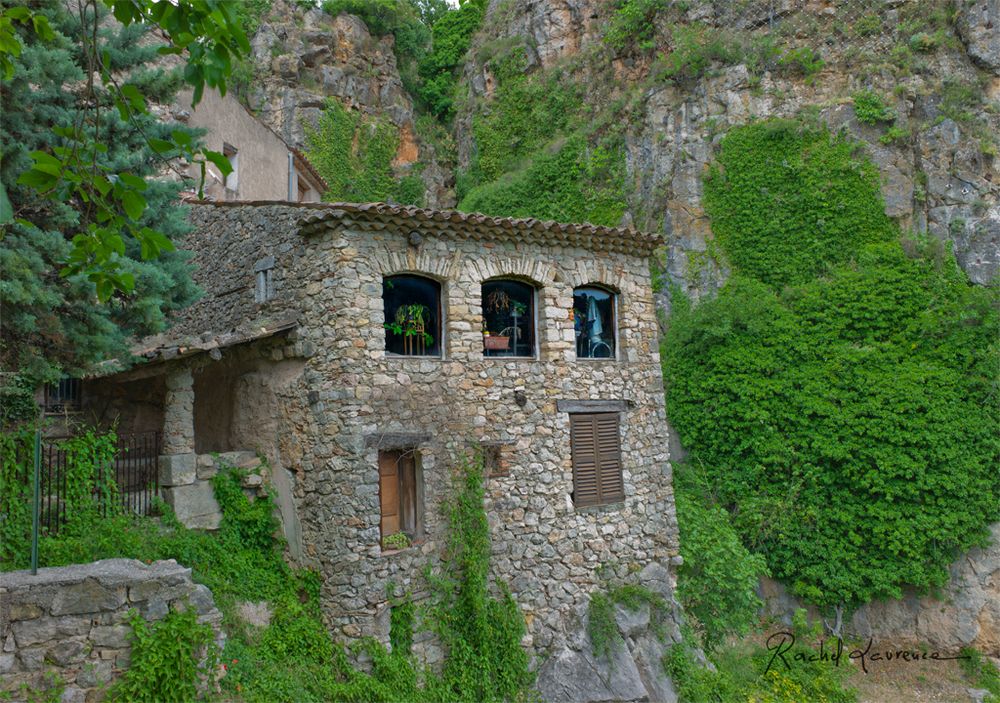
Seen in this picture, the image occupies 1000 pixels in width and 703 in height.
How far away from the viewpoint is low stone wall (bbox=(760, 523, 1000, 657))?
13086 millimetres

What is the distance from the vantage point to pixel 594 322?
11883 millimetres

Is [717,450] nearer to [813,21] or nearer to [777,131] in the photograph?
[777,131]

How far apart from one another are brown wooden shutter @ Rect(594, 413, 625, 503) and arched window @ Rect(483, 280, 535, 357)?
1663mm

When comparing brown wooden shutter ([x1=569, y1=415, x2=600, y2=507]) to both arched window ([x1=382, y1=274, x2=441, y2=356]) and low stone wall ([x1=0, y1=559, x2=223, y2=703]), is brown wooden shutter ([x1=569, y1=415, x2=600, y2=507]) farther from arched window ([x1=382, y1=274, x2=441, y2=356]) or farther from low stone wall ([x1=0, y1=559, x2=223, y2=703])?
low stone wall ([x1=0, y1=559, x2=223, y2=703])

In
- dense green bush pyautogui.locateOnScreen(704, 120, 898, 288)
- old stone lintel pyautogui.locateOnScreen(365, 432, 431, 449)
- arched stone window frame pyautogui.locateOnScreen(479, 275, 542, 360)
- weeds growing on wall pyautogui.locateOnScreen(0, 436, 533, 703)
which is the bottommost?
weeds growing on wall pyautogui.locateOnScreen(0, 436, 533, 703)

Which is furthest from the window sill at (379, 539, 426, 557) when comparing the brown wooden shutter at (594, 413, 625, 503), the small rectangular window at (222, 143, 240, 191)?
the small rectangular window at (222, 143, 240, 191)

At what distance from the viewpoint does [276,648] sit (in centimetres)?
870

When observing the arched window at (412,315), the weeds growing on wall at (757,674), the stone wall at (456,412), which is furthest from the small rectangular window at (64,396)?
the weeds growing on wall at (757,674)

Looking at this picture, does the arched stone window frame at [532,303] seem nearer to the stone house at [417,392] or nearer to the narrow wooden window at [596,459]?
the stone house at [417,392]

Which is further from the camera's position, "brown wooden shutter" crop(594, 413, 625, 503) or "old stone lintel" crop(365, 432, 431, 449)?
"brown wooden shutter" crop(594, 413, 625, 503)

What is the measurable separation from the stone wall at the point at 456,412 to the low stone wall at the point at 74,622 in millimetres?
2728

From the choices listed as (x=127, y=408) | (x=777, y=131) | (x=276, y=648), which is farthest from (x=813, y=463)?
(x=127, y=408)

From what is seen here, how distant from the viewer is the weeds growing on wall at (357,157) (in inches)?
972

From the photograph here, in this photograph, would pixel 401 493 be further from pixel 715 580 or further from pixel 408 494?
pixel 715 580
